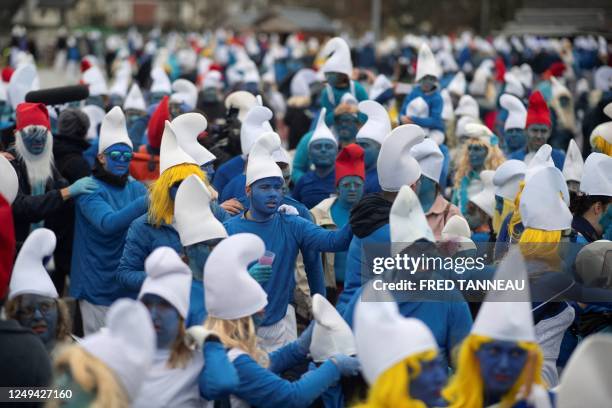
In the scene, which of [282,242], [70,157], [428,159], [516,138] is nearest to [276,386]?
[282,242]

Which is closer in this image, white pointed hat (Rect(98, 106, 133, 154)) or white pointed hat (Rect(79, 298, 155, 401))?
white pointed hat (Rect(79, 298, 155, 401))

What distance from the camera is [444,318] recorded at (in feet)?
18.1

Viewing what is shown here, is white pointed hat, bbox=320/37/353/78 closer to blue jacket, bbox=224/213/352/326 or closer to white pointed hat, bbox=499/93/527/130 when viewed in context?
white pointed hat, bbox=499/93/527/130

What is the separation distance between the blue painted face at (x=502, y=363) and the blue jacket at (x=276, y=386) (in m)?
0.85

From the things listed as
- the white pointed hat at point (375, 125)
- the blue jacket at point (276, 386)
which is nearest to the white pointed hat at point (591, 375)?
the blue jacket at point (276, 386)

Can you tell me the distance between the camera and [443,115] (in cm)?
1286

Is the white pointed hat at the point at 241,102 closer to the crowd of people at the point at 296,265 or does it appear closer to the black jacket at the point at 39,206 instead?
the crowd of people at the point at 296,265

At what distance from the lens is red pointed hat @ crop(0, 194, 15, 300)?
4.95 m

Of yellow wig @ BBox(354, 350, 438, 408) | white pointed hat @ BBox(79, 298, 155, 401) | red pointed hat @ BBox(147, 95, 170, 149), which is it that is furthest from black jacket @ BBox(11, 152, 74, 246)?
yellow wig @ BBox(354, 350, 438, 408)

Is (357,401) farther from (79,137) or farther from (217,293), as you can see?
(79,137)

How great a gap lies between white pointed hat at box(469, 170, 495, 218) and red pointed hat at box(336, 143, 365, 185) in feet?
4.56

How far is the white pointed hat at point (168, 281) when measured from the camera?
4.86 metres

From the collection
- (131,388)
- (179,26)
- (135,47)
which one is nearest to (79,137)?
(131,388)

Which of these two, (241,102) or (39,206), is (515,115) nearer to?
(241,102)
